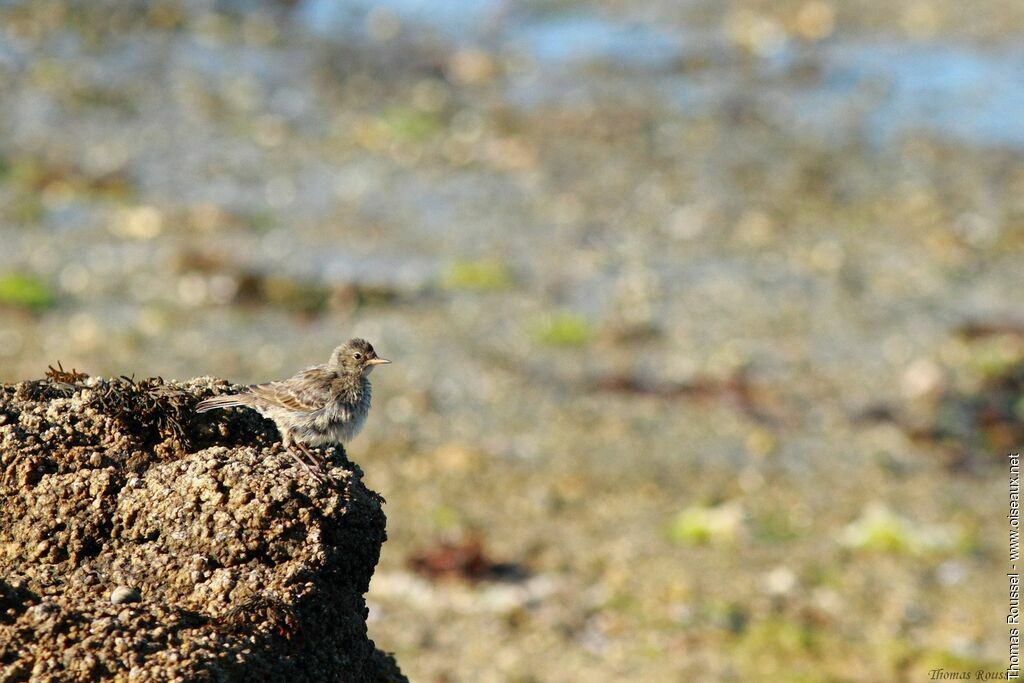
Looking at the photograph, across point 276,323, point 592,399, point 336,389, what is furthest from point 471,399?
point 336,389

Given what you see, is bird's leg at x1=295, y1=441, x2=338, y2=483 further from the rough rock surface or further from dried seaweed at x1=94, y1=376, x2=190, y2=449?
dried seaweed at x1=94, y1=376, x2=190, y2=449

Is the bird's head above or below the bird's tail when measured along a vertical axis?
above

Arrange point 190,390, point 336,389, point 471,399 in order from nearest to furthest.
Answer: point 190,390 → point 336,389 → point 471,399

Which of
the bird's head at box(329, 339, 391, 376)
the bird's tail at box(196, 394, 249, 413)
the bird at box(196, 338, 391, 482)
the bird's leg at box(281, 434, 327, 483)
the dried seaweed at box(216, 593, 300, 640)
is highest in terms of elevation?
the bird's head at box(329, 339, 391, 376)

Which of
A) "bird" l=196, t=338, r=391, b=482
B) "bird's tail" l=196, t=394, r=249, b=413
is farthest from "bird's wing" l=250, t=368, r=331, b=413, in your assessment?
"bird's tail" l=196, t=394, r=249, b=413

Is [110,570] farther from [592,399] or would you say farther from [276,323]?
[276,323]

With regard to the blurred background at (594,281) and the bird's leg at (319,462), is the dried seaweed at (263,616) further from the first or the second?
the blurred background at (594,281)

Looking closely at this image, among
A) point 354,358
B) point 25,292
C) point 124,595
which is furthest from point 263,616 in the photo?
point 25,292
